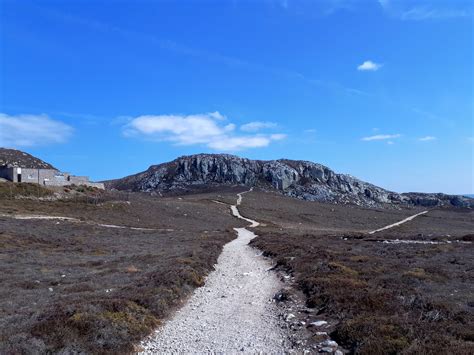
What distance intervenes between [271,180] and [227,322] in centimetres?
16994

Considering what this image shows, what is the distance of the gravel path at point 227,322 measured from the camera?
33.8 ft

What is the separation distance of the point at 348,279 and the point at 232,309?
5.80 m

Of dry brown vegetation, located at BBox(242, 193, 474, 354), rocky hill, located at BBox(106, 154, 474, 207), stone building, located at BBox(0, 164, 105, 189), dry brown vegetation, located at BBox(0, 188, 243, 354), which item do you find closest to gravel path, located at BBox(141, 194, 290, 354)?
dry brown vegetation, located at BBox(0, 188, 243, 354)

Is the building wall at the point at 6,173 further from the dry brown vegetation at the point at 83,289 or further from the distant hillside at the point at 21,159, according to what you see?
the dry brown vegetation at the point at 83,289

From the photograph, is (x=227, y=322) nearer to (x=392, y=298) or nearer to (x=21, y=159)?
(x=392, y=298)

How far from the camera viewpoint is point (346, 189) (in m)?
188

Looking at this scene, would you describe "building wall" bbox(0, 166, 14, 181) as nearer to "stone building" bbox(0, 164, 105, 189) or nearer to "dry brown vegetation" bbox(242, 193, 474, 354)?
"stone building" bbox(0, 164, 105, 189)

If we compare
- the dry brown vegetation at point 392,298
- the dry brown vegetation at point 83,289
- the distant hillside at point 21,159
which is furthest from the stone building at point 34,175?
the dry brown vegetation at point 392,298

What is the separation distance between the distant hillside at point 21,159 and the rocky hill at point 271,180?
58.9 meters

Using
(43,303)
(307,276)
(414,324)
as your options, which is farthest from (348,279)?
(43,303)

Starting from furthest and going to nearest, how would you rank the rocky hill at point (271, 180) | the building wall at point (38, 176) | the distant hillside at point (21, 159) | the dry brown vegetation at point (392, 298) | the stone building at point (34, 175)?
the rocky hill at point (271, 180) < the distant hillside at point (21, 159) < the building wall at point (38, 176) < the stone building at point (34, 175) < the dry brown vegetation at point (392, 298)

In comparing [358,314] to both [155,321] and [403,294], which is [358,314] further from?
[155,321]

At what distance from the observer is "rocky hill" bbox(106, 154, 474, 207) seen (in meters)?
179

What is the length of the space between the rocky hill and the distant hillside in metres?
58.9
